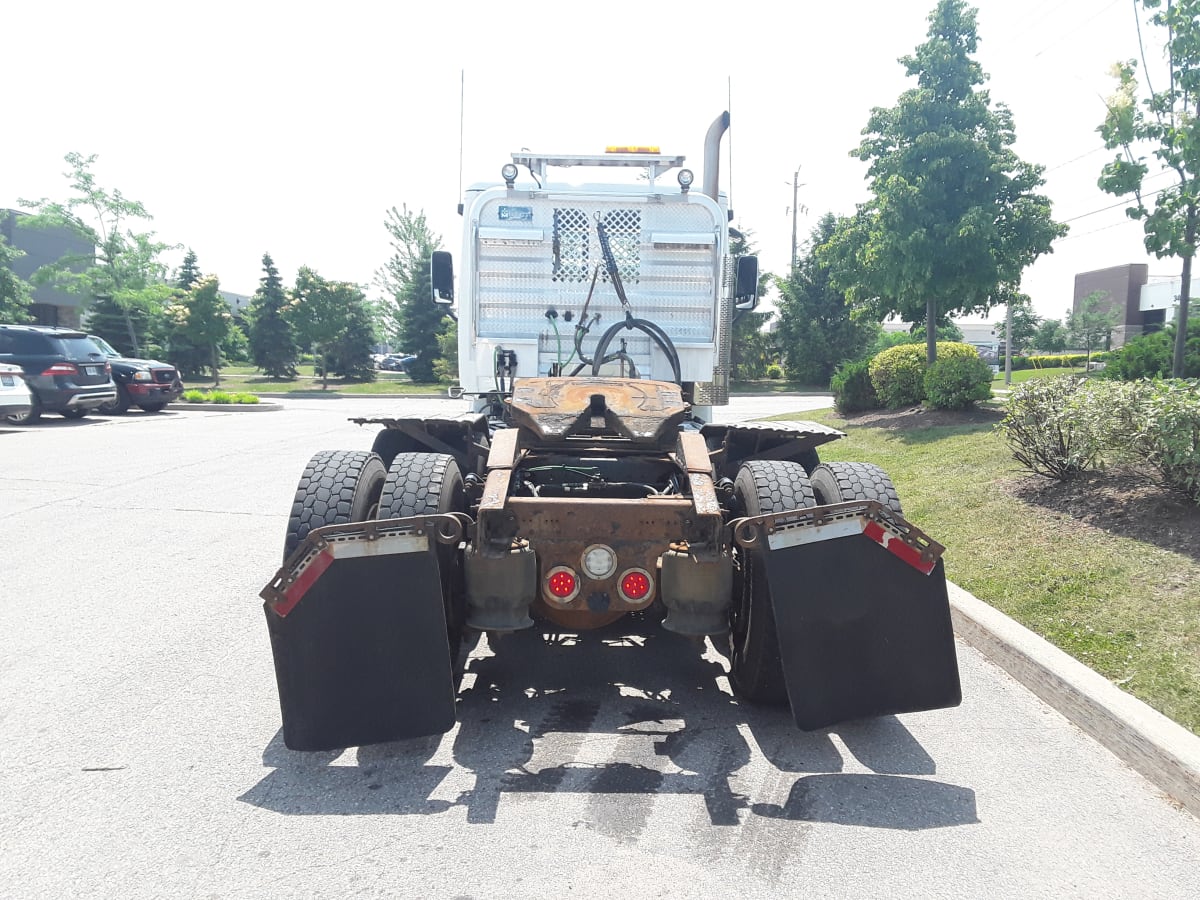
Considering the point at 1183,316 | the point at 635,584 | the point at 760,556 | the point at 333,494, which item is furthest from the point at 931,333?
the point at 333,494

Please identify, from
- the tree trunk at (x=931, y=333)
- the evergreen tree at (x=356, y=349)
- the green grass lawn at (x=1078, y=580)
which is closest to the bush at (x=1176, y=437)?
the green grass lawn at (x=1078, y=580)

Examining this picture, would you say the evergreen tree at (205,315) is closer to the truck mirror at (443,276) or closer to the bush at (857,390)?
the bush at (857,390)

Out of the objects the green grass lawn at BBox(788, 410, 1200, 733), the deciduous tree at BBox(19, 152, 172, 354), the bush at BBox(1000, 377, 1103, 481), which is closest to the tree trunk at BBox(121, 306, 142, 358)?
Result: the deciduous tree at BBox(19, 152, 172, 354)

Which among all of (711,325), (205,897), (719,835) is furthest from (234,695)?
(711,325)

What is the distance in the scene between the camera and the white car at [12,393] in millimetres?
15892

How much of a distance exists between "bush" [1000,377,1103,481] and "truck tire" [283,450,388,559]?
5204 mm

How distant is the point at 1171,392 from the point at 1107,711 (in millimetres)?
3065

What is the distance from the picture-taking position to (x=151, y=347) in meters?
39.2

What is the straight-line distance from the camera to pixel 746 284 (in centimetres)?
640

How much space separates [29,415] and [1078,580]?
18.2 metres

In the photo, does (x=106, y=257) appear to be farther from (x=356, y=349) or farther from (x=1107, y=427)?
(x=1107, y=427)

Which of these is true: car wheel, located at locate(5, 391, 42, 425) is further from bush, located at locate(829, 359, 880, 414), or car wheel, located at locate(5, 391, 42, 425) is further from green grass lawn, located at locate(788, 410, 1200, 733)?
green grass lawn, located at locate(788, 410, 1200, 733)

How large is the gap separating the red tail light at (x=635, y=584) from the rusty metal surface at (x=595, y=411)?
887 millimetres

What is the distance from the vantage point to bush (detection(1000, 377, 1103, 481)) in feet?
21.2
